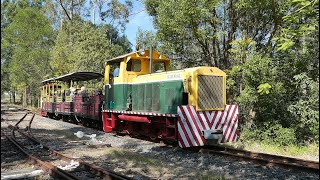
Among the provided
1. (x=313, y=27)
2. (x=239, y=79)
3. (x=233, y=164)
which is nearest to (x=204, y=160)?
(x=233, y=164)

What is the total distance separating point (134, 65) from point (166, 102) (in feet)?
8.60

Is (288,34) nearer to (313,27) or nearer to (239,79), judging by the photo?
(313,27)

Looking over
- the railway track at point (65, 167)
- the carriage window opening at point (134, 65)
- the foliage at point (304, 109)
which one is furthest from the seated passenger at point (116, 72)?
the foliage at point (304, 109)

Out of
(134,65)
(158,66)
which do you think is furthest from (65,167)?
(158,66)

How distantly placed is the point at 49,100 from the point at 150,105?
53.4ft

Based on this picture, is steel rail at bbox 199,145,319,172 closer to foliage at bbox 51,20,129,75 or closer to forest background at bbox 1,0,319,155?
forest background at bbox 1,0,319,155

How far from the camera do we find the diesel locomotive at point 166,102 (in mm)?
9406

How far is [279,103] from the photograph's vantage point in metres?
12.0

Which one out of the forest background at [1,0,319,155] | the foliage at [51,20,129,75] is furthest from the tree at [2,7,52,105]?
the forest background at [1,0,319,155]

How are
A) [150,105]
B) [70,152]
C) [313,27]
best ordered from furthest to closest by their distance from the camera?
[150,105]
[70,152]
[313,27]

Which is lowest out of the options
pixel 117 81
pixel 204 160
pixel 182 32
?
pixel 204 160

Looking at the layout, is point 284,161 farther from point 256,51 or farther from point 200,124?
point 256,51

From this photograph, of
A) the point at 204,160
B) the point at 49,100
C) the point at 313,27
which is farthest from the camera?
the point at 49,100

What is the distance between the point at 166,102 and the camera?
10.1 meters
